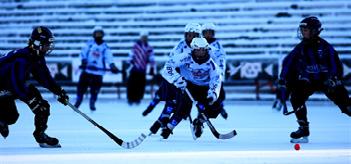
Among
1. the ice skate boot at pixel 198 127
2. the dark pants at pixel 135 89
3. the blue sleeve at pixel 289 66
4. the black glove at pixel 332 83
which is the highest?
the blue sleeve at pixel 289 66

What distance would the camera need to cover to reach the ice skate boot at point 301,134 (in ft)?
27.2

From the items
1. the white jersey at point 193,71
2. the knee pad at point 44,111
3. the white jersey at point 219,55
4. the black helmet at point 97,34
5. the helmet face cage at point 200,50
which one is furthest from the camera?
the black helmet at point 97,34

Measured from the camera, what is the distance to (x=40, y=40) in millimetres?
7672

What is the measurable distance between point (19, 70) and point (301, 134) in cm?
285

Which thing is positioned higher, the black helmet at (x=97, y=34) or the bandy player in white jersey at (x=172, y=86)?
the bandy player in white jersey at (x=172, y=86)

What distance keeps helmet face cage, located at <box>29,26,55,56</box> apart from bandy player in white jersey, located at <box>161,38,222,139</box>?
61.7 inches

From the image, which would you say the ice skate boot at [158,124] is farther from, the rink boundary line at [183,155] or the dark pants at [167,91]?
the rink boundary line at [183,155]

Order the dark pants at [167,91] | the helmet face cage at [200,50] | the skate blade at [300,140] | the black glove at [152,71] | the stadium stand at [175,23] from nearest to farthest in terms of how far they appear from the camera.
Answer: the skate blade at [300,140] < the helmet face cage at [200,50] < the dark pants at [167,91] < the black glove at [152,71] < the stadium stand at [175,23]

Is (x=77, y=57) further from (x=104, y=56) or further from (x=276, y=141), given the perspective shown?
(x=276, y=141)

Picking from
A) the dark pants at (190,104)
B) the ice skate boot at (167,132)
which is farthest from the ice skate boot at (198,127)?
the ice skate boot at (167,132)

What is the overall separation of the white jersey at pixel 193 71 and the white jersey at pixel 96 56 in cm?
593

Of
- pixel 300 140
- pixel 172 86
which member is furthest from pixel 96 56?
pixel 300 140

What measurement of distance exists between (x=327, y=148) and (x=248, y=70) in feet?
37.6

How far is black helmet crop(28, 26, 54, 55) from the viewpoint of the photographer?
301 inches
